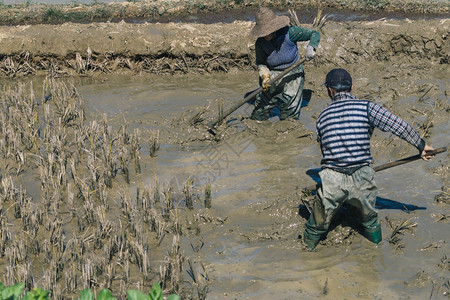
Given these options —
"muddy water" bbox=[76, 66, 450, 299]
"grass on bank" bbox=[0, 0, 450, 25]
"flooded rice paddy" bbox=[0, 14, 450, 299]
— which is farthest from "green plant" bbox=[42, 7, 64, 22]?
"flooded rice paddy" bbox=[0, 14, 450, 299]

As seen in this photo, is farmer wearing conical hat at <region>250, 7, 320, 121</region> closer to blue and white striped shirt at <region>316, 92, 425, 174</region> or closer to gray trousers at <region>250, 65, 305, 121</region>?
gray trousers at <region>250, 65, 305, 121</region>

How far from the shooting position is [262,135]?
23.7 ft

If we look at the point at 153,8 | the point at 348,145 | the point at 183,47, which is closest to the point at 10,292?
the point at 348,145

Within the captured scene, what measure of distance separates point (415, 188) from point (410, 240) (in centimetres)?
99

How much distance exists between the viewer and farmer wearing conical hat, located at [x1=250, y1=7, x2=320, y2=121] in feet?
21.7

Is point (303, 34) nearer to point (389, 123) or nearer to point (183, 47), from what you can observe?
point (389, 123)

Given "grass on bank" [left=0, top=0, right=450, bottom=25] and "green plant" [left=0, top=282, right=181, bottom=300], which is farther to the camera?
"grass on bank" [left=0, top=0, right=450, bottom=25]

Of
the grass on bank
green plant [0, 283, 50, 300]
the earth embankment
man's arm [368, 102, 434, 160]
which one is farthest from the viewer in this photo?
the grass on bank

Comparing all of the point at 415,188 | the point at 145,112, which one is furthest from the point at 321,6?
the point at 415,188

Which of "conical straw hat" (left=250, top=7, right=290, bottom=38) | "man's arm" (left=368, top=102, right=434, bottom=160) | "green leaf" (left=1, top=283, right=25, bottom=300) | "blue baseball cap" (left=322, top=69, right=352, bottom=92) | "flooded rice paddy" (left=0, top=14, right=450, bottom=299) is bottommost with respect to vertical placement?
"flooded rice paddy" (left=0, top=14, right=450, bottom=299)

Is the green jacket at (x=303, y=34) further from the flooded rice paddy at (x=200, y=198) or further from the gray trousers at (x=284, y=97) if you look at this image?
the flooded rice paddy at (x=200, y=198)

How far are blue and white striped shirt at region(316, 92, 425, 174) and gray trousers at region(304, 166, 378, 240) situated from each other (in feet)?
0.20

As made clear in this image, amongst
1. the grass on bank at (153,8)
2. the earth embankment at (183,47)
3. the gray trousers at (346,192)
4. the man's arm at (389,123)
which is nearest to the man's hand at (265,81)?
the gray trousers at (346,192)

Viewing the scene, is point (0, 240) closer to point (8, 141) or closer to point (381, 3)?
point (8, 141)
